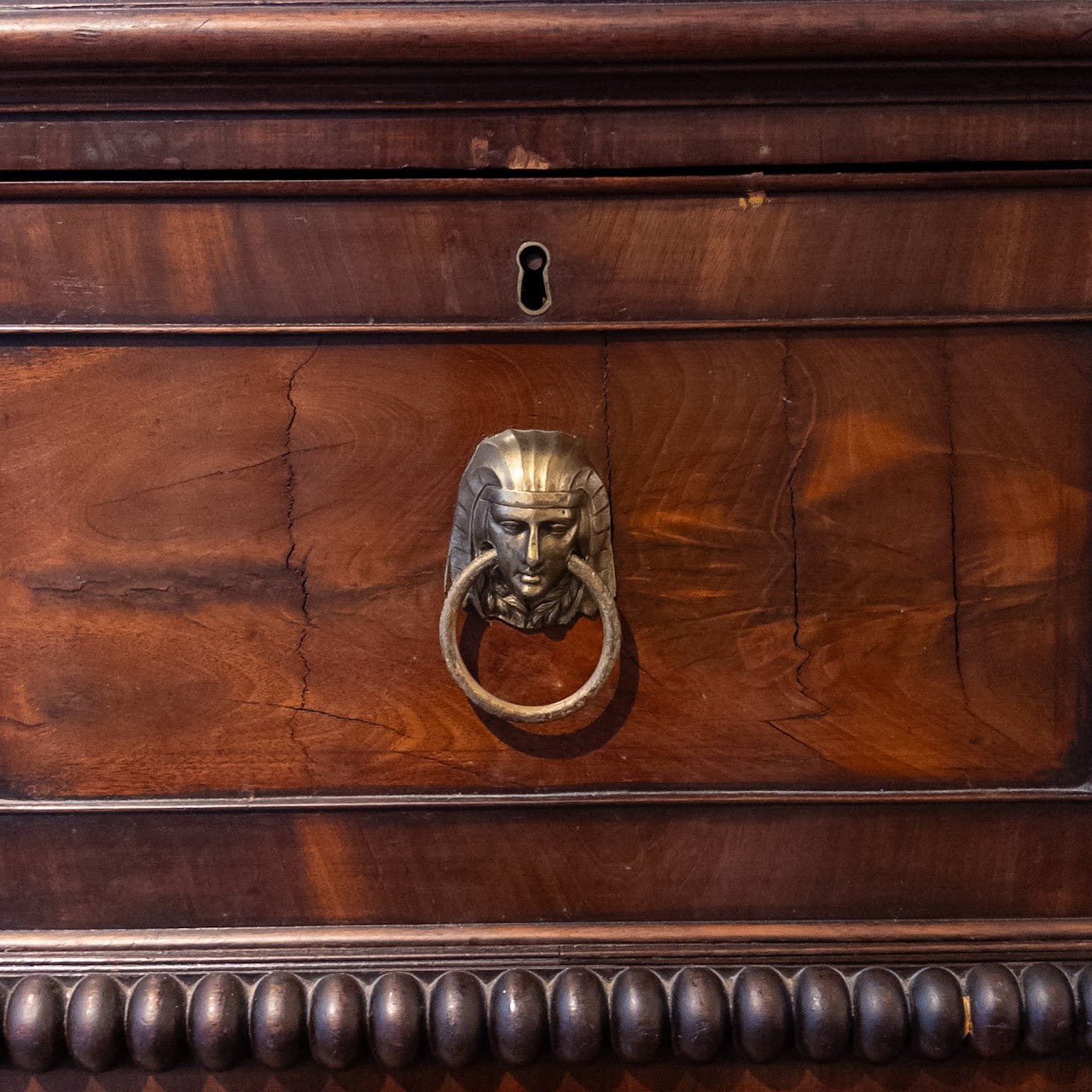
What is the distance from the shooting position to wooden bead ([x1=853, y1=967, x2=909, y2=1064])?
57 cm

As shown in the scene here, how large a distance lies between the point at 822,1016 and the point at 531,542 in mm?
295

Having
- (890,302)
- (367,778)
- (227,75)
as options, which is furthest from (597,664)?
(227,75)

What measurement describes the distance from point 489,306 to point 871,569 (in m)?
0.24

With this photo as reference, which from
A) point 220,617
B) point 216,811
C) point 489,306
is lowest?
point 216,811

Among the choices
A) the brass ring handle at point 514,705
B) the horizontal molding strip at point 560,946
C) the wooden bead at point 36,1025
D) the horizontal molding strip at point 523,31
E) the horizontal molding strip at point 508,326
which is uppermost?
the horizontal molding strip at point 523,31

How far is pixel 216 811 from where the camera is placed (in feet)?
1.93

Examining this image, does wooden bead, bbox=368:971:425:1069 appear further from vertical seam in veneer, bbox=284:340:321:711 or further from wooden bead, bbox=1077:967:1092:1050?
→ wooden bead, bbox=1077:967:1092:1050

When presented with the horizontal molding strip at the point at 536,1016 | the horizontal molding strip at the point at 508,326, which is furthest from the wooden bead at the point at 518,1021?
the horizontal molding strip at the point at 508,326

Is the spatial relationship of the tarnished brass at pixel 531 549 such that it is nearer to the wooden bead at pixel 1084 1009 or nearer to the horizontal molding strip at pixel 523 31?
the horizontal molding strip at pixel 523 31

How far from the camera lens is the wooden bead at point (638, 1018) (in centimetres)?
57

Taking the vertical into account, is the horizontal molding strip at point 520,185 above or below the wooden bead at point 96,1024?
above

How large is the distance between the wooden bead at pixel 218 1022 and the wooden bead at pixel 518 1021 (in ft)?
0.44

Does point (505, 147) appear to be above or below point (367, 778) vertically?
above

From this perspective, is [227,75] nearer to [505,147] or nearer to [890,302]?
[505,147]
